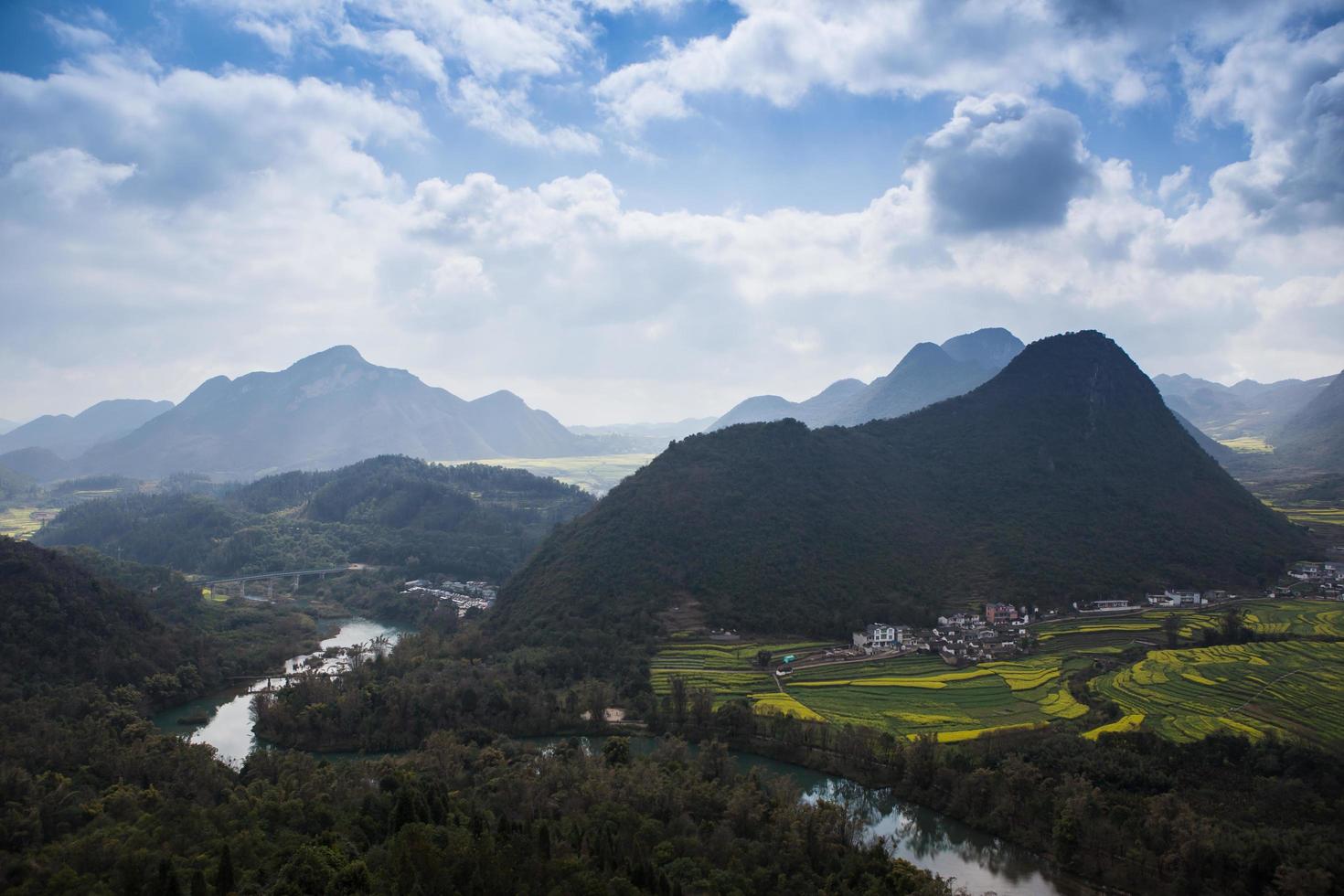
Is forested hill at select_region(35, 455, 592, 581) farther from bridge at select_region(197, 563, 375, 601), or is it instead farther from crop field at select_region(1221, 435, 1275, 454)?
crop field at select_region(1221, 435, 1275, 454)

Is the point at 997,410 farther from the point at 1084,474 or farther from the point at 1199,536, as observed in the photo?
the point at 1199,536

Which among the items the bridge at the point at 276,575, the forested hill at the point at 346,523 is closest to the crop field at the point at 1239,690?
the forested hill at the point at 346,523

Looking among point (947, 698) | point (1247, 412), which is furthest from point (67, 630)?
point (1247, 412)

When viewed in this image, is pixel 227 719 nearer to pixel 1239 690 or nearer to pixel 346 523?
pixel 1239 690

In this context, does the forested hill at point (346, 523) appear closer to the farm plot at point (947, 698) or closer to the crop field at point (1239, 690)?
the farm plot at point (947, 698)

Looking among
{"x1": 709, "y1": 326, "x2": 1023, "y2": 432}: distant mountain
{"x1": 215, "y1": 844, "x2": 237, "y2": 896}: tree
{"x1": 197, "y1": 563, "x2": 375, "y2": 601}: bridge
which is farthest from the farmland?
{"x1": 709, "y1": 326, "x2": 1023, "y2": 432}: distant mountain

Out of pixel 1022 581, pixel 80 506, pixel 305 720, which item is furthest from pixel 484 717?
pixel 80 506
